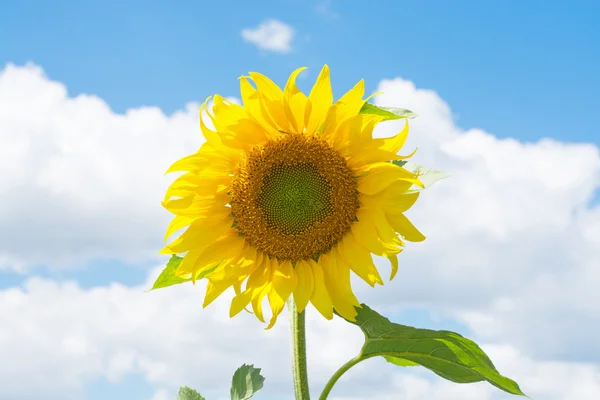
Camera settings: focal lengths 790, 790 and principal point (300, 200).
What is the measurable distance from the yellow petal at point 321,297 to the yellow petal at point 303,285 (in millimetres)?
24

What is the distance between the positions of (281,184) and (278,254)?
17.0 inches

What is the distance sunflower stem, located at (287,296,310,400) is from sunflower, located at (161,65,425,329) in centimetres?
16

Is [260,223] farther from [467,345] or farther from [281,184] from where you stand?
[467,345]

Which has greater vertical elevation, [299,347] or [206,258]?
[206,258]

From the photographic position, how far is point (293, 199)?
491cm

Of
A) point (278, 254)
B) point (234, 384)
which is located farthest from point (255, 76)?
point (234, 384)

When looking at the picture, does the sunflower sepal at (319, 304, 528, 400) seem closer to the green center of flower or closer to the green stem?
the green stem

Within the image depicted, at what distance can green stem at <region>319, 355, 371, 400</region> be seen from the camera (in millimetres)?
4820

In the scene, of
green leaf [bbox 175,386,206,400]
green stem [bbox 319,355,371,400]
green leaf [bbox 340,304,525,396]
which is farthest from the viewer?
green leaf [bbox 175,386,206,400]

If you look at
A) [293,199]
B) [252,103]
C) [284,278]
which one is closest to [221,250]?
[284,278]

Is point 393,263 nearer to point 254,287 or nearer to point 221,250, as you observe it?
point 254,287

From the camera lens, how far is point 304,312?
4770 mm

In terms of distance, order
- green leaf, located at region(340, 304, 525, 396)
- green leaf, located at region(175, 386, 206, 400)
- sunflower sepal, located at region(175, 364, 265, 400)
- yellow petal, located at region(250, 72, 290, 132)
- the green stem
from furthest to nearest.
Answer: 1. green leaf, located at region(175, 386, 206, 400)
2. sunflower sepal, located at region(175, 364, 265, 400)
3. the green stem
4. green leaf, located at region(340, 304, 525, 396)
5. yellow petal, located at region(250, 72, 290, 132)

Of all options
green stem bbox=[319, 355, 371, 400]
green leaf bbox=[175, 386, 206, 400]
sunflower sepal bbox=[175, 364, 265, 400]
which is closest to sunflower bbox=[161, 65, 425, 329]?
green stem bbox=[319, 355, 371, 400]
